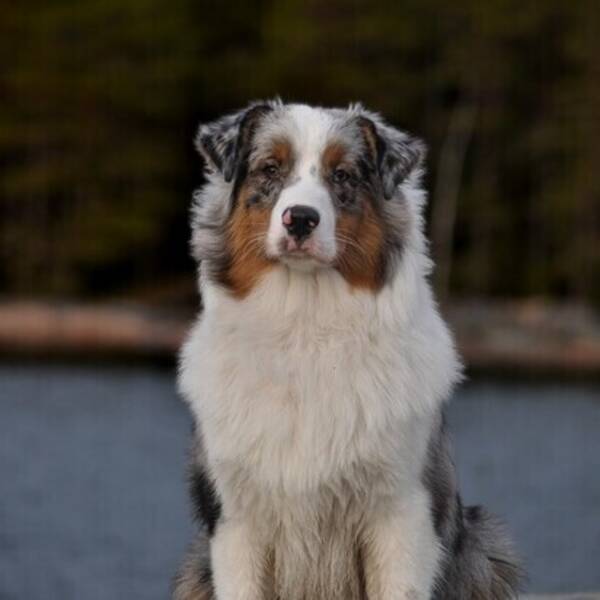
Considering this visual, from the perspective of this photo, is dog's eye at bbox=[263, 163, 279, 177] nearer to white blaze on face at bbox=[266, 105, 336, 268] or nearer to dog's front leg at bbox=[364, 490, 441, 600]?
white blaze on face at bbox=[266, 105, 336, 268]

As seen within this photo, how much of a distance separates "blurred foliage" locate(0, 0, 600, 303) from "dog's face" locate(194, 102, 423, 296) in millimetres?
32549

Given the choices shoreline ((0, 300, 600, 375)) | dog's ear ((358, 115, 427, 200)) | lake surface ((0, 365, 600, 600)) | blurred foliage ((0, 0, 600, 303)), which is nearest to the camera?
dog's ear ((358, 115, 427, 200))

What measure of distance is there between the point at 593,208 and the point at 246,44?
30.1 feet

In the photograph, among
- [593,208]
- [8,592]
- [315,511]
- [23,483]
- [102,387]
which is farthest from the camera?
[593,208]

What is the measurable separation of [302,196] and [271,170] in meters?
0.24

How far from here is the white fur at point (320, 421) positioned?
6.75 metres

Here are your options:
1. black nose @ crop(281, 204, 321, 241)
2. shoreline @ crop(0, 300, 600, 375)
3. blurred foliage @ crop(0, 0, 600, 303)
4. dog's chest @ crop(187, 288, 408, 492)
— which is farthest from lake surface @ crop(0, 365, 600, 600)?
blurred foliage @ crop(0, 0, 600, 303)

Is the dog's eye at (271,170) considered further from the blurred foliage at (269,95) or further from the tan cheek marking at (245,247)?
the blurred foliage at (269,95)

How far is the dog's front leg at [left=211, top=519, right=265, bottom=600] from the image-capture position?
6.81m

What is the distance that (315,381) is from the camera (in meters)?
6.86

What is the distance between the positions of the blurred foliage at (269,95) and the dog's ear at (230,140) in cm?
3249

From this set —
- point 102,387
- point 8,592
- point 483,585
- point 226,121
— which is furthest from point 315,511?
point 102,387

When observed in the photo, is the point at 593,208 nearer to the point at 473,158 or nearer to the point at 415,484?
the point at 473,158

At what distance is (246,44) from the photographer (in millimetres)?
42344
